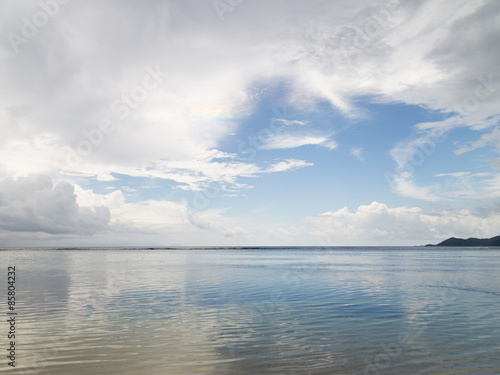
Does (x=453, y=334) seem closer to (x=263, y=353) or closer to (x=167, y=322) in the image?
(x=263, y=353)

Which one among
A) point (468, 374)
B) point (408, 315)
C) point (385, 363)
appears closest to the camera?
point (468, 374)

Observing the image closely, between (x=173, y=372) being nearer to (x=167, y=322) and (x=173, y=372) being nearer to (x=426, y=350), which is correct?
Answer: (x=167, y=322)

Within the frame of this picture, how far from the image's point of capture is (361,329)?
874 inches

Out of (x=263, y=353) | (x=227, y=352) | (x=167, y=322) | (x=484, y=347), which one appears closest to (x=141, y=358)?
(x=227, y=352)

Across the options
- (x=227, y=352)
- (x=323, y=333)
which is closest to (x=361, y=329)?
(x=323, y=333)

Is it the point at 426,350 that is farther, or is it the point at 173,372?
the point at 426,350

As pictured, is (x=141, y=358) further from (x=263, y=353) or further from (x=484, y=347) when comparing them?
(x=484, y=347)

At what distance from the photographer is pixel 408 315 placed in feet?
88.3

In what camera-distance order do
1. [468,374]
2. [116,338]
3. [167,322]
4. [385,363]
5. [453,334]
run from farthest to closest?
1. [167,322]
2. [453,334]
3. [116,338]
4. [385,363]
5. [468,374]

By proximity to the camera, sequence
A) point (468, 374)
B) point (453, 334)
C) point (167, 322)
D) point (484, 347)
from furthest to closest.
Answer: point (167, 322) → point (453, 334) → point (484, 347) → point (468, 374)

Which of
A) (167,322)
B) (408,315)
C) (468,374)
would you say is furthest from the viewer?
(408,315)

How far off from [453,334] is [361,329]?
5.62 metres

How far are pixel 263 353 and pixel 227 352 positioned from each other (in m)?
1.88

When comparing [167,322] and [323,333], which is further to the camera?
[167,322]
